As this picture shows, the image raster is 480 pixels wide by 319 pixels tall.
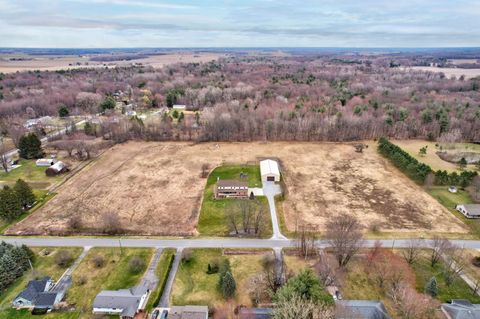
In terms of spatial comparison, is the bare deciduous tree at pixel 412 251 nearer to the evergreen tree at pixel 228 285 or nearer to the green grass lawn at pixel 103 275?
the evergreen tree at pixel 228 285

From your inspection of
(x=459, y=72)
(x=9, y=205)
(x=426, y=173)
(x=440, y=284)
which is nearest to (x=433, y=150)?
(x=426, y=173)

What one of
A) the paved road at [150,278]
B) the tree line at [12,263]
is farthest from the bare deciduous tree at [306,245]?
the tree line at [12,263]

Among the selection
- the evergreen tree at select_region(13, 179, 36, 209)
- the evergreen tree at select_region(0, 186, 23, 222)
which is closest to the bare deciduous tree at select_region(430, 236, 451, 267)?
the evergreen tree at select_region(0, 186, 23, 222)

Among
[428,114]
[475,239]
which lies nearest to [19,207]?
[475,239]

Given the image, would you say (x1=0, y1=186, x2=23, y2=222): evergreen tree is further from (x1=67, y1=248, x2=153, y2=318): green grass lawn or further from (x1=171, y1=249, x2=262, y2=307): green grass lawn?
(x1=171, y1=249, x2=262, y2=307): green grass lawn

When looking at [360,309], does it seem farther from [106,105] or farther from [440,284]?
[106,105]
